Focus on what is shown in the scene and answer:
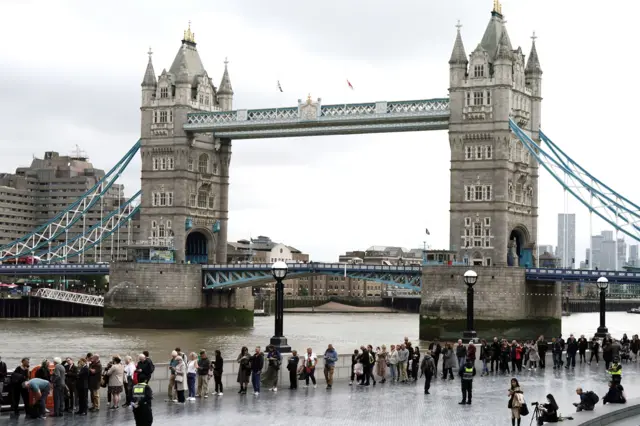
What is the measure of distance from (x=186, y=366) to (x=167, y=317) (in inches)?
2395

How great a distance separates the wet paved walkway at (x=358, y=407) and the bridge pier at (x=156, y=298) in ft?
184

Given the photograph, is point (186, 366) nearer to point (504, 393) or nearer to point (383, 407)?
point (383, 407)

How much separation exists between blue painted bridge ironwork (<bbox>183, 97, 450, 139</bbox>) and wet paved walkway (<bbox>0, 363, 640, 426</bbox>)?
→ 4824 centimetres

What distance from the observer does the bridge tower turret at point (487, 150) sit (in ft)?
268

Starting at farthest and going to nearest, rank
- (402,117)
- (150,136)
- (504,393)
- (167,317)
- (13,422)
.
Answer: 1. (150,136)
2. (167,317)
3. (402,117)
4. (504,393)
5. (13,422)

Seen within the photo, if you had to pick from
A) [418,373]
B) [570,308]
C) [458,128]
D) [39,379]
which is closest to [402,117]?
[458,128]

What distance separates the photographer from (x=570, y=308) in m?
184

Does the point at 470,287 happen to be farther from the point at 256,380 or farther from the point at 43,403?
the point at 43,403

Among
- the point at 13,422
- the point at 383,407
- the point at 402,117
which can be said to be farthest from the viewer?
the point at 402,117

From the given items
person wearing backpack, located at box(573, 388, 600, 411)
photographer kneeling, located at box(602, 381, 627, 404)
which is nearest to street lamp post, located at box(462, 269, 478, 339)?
photographer kneeling, located at box(602, 381, 627, 404)

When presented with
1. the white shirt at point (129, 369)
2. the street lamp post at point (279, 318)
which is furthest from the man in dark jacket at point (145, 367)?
the street lamp post at point (279, 318)

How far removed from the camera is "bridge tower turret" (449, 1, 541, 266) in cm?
8169

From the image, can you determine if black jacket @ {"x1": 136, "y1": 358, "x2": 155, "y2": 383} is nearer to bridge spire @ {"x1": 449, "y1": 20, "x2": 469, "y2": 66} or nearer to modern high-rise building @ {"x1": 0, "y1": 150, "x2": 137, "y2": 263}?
bridge spire @ {"x1": 449, "y1": 20, "x2": 469, "y2": 66}

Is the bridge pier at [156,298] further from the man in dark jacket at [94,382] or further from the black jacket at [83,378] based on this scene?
the black jacket at [83,378]
